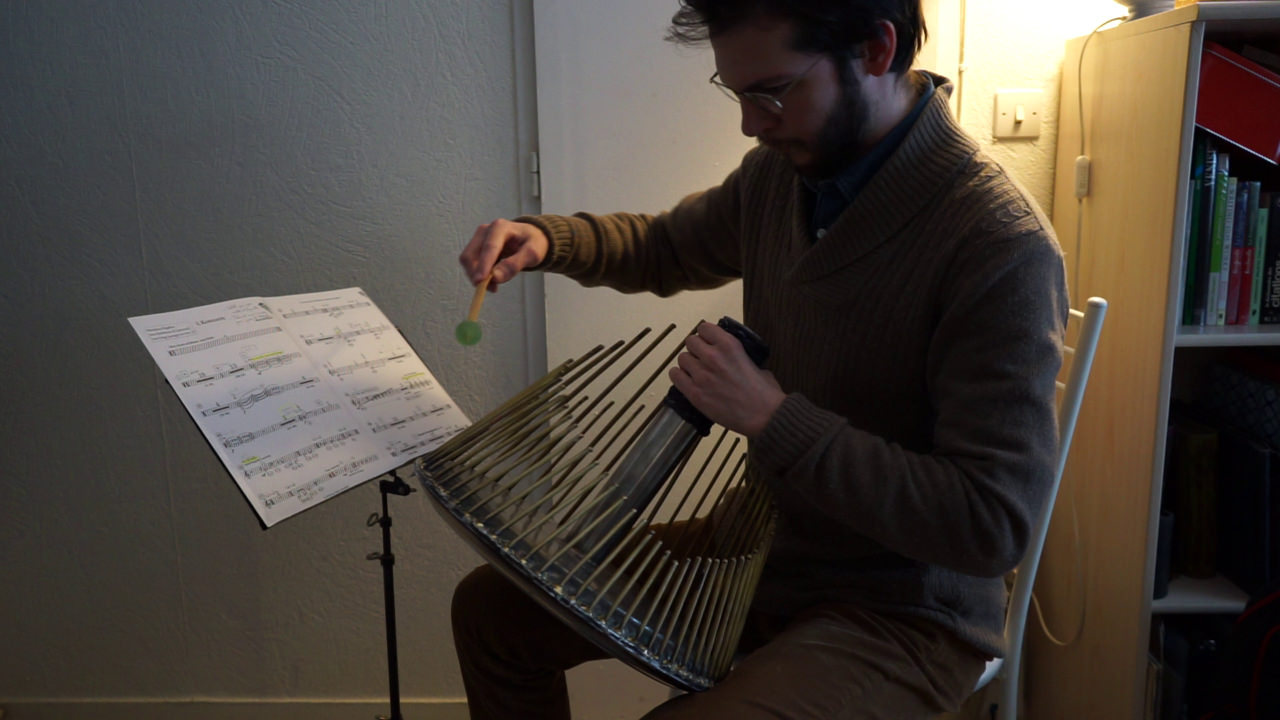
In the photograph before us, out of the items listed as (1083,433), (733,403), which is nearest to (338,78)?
(733,403)

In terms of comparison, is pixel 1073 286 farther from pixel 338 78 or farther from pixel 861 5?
pixel 338 78

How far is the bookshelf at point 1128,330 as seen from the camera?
1.39 meters

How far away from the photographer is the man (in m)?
1.00

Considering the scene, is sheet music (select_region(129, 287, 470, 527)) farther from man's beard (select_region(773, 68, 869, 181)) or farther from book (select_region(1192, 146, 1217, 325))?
book (select_region(1192, 146, 1217, 325))

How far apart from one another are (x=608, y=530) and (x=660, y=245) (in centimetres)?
Result: 63

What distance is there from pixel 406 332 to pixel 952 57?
1051 mm

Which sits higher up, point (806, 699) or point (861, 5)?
point (861, 5)

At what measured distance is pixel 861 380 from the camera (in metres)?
1.17

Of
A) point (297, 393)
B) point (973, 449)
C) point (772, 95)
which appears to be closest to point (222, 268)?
point (297, 393)

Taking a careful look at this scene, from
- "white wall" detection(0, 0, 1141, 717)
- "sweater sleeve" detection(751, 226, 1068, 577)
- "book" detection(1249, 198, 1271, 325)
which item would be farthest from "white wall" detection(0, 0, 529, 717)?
"book" detection(1249, 198, 1271, 325)

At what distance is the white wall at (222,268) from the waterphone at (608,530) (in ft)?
2.55

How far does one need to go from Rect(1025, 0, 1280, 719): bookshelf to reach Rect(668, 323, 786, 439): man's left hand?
28.7 inches

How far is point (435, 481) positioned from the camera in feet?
3.21

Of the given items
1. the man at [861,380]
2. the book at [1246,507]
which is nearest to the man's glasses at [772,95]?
the man at [861,380]
